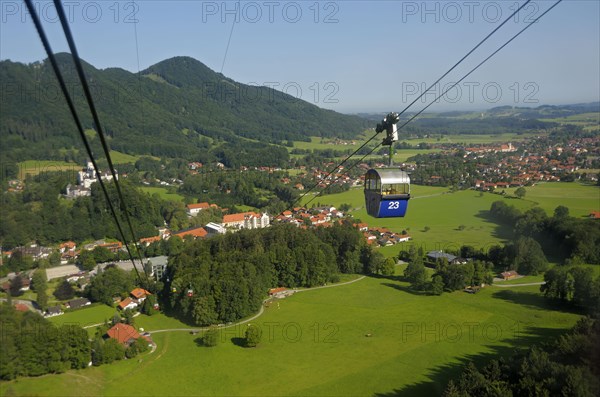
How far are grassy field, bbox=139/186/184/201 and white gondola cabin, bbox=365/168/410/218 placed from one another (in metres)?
31.1

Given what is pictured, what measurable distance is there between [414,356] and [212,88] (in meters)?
76.5

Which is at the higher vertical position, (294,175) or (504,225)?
(294,175)

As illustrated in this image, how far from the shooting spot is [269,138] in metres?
69.7

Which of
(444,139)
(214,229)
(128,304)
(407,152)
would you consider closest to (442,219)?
(214,229)

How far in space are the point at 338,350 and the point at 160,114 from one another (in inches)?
Result: 2375

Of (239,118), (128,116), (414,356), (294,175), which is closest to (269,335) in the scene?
(414,356)

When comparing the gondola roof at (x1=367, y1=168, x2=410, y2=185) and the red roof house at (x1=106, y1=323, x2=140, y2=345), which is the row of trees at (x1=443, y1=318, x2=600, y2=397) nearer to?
the gondola roof at (x1=367, y1=168, x2=410, y2=185)

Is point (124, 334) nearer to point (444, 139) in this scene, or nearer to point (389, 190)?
point (389, 190)

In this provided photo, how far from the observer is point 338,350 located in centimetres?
1322

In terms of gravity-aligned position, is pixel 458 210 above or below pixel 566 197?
below

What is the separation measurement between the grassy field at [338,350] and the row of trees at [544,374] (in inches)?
71.6

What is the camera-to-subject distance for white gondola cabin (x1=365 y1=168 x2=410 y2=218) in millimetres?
6316

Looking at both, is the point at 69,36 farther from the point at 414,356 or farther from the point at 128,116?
the point at 128,116

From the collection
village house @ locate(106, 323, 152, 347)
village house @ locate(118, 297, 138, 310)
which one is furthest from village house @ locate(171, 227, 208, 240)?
village house @ locate(106, 323, 152, 347)
